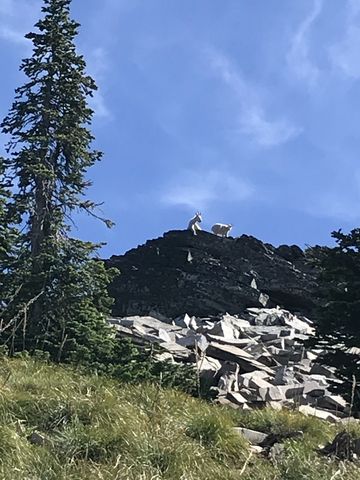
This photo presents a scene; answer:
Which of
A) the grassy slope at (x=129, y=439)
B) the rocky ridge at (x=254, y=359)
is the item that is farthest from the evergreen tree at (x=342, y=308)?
the grassy slope at (x=129, y=439)

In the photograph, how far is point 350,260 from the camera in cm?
1712

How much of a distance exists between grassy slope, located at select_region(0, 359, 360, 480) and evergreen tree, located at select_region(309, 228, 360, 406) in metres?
6.94

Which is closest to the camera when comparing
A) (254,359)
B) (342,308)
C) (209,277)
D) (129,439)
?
(129,439)

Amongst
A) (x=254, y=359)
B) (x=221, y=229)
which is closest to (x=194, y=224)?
(x=221, y=229)

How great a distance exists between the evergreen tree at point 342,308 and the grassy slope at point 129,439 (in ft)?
22.8

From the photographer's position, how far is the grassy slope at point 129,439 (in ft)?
22.2

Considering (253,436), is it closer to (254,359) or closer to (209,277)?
(254,359)

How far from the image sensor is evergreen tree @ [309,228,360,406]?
1647 centimetres

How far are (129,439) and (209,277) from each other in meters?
39.5

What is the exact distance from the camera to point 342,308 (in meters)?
16.6

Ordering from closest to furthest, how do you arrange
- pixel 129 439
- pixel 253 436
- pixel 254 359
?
1. pixel 129 439
2. pixel 253 436
3. pixel 254 359

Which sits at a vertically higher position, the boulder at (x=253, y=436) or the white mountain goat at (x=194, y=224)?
the white mountain goat at (x=194, y=224)

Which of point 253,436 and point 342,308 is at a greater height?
point 342,308

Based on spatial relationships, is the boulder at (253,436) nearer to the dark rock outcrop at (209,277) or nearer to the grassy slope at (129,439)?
→ the grassy slope at (129,439)
